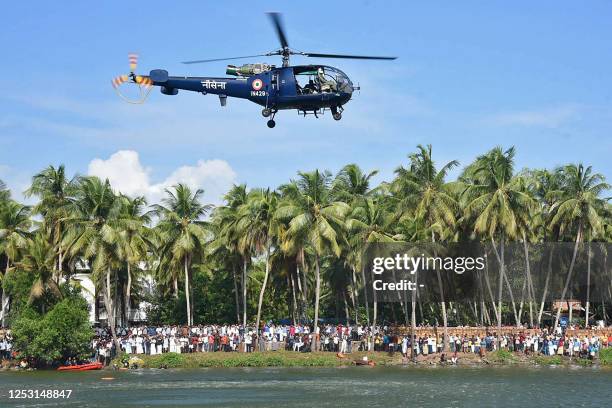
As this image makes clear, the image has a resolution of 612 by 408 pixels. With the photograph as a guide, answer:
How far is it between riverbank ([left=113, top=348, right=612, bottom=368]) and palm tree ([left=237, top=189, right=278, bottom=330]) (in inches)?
270

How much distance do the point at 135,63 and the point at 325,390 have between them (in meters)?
18.2

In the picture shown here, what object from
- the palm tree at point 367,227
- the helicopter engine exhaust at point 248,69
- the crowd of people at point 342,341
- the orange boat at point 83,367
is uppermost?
the helicopter engine exhaust at point 248,69

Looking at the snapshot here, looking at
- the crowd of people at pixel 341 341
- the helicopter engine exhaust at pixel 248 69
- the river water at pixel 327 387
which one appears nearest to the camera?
the river water at pixel 327 387

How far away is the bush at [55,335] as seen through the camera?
6088 cm

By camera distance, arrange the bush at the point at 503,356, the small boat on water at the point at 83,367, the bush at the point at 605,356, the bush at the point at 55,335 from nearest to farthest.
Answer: the bush at the point at 605,356 < the small boat on water at the point at 83,367 < the bush at the point at 55,335 < the bush at the point at 503,356

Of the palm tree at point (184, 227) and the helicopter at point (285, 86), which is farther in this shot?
the palm tree at point (184, 227)

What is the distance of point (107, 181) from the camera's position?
67250mm

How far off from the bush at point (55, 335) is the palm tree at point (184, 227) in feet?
33.4

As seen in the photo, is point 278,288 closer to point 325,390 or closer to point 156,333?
point 156,333

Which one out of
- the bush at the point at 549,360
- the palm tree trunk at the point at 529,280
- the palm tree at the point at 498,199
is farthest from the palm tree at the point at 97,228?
the palm tree trunk at the point at 529,280

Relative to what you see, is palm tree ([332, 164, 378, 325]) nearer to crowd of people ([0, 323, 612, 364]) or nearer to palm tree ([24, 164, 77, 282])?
crowd of people ([0, 323, 612, 364])

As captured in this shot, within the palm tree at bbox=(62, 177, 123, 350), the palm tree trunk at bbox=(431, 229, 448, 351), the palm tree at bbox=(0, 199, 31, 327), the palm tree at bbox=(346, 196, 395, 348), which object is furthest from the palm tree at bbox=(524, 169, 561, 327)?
the palm tree at bbox=(0, 199, 31, 327)

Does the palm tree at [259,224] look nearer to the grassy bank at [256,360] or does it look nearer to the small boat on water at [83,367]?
the grassy bank at [256,360]

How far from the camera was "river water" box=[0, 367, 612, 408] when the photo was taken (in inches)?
1686
